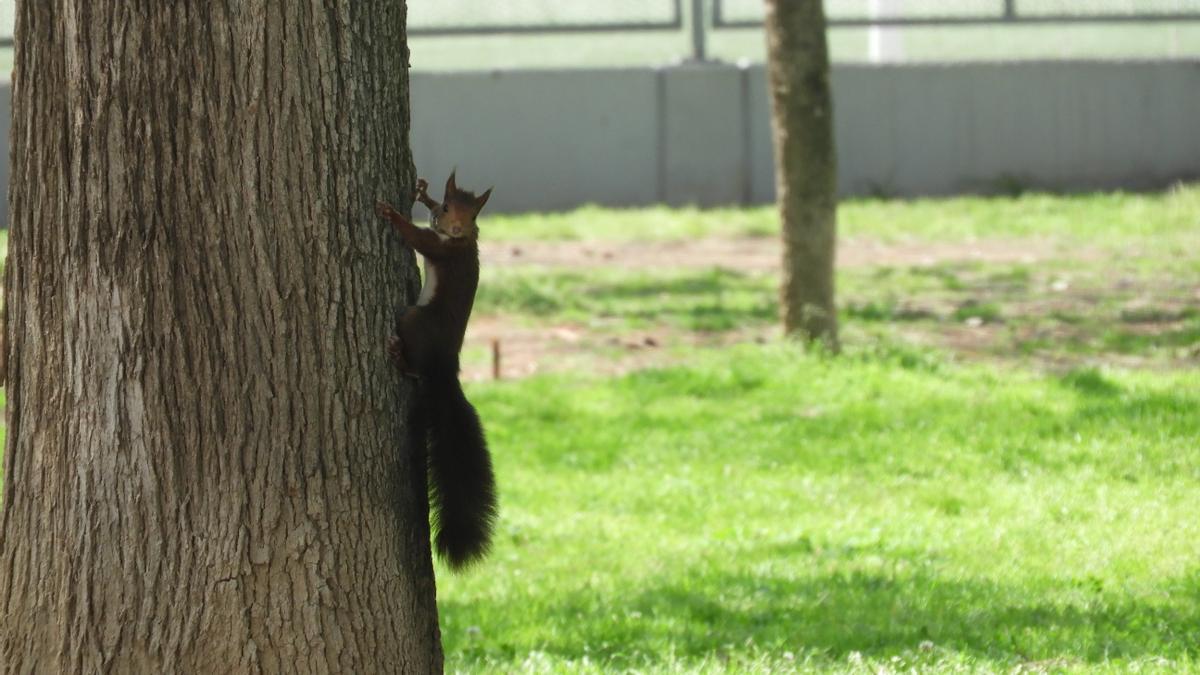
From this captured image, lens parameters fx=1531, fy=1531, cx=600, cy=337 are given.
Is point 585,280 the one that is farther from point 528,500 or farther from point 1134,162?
point 1134,162

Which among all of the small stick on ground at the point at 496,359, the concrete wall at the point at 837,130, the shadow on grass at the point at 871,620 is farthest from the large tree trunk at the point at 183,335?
the concrete wall at the point at 837,130

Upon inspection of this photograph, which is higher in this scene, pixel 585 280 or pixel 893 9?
pixel 893 9

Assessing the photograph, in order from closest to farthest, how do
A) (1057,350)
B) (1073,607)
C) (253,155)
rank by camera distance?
(253,155), (1073,607), (1057,350)

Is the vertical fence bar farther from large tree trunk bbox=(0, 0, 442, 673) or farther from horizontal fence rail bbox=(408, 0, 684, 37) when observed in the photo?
large tree trunk bbox=(0, 0, 442, 673)

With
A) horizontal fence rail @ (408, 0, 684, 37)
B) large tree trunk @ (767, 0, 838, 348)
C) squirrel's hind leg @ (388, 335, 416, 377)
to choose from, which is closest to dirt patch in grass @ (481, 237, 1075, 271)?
horizontal fence rail @ (408, 0, 684, 37)

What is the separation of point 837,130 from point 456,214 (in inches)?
532

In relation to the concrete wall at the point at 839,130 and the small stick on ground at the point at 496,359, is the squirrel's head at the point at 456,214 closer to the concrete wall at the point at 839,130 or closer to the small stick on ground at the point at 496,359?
the small stick on ground at the point at 496,359

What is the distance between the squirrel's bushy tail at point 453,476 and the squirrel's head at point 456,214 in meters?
0.42

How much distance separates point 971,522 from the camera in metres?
6.07

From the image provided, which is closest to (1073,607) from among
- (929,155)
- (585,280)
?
(585,280)

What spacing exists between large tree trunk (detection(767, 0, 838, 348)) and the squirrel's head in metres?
5.26

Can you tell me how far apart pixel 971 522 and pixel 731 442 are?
1.68 meters

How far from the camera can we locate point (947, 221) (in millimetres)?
14656

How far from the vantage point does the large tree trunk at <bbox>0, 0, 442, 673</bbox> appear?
306cm
